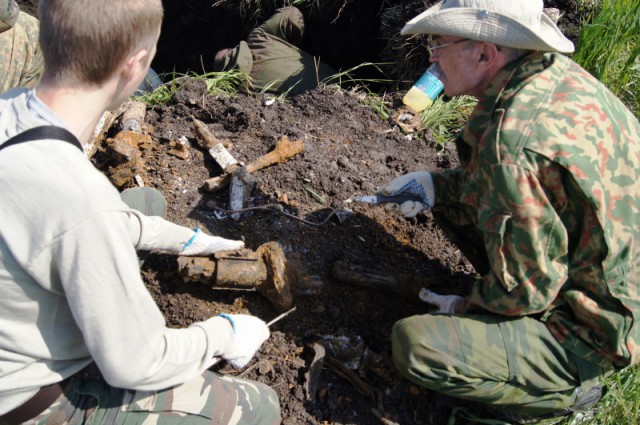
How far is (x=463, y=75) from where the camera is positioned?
235cm

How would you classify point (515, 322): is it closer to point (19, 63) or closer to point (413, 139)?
point (413, 139)

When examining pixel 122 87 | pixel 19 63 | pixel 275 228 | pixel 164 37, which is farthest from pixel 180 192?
pixel 164 37

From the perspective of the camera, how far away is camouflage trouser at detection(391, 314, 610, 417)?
7.40ft

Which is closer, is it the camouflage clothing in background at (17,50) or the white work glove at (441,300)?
the white work glove at (441,300)

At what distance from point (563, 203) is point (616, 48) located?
229 centimetres

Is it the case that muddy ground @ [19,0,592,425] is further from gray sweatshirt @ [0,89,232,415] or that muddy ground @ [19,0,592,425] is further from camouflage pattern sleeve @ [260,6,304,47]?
camouflage pattern sleeve @ [260,6,304,47]

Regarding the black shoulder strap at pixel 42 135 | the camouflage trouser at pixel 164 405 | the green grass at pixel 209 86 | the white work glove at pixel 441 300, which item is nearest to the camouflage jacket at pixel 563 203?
the white work glove at pixel 441 300

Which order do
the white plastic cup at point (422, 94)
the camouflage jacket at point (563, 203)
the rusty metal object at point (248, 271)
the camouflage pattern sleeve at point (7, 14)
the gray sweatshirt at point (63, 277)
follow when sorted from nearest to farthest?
1. the gray sweatshirt at point (63, 277)
2. the camouflage jacket at point (563, 203)
3. the rusty metal object at point (248, 271)
4. the camouflage pattern sleeve at point (7, 14)
5. the white plastic cup at point (422, 94)

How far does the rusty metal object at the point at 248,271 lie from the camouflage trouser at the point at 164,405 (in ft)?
1.65

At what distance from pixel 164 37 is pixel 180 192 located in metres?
3.31

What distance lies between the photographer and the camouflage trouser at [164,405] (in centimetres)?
182

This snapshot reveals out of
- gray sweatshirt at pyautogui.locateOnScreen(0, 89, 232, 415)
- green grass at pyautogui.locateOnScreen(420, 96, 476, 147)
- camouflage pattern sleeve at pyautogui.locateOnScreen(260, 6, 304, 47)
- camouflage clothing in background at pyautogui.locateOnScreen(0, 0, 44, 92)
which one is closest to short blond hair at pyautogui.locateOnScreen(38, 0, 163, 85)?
gray sweatshirt at pyautogui.locateOnScreen(0, 89, 232, 415)

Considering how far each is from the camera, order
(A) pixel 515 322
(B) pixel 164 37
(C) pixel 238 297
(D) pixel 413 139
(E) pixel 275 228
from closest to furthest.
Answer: (A) pixel 515 322, (C) pixel 238 297, (E) pixel 275 228, (D) pixel 413 139, (B) pixel 164 37

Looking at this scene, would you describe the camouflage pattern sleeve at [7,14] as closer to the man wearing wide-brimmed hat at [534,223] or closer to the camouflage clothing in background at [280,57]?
the camouflage clothing in background at [280,57]
